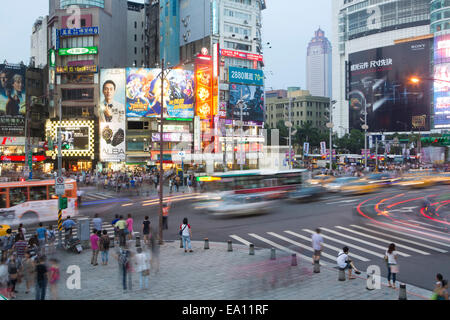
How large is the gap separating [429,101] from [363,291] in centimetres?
11829

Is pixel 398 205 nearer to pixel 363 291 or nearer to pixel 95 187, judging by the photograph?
pixel 363 291

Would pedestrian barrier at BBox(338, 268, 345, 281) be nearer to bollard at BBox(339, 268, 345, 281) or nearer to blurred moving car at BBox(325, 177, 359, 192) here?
bollard at BBox(339, 268, 345, 281)

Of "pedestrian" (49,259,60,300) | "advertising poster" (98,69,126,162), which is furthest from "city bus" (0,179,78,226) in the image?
"advertising poster" (98,69,126,162)

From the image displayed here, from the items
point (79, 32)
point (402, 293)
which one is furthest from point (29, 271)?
point (79, 32)

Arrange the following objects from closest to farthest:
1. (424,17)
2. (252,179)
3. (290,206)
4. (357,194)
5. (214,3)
→ (252,179) < (290,206) < (357,194) < (214,3) < (424,17)

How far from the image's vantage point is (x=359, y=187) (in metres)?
39.8

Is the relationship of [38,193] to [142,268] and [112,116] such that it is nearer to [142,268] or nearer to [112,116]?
[142,268]

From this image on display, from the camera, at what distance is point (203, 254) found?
63.1 feet

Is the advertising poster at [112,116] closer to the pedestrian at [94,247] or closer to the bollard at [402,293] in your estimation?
the pedestrian at [94,247]

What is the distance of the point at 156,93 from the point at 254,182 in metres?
51.2

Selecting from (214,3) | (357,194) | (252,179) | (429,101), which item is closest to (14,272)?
(252,179)

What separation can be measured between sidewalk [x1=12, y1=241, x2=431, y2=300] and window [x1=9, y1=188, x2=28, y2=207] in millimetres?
8663

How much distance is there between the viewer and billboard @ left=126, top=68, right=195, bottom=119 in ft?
242

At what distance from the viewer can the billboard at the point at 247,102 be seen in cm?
8206
